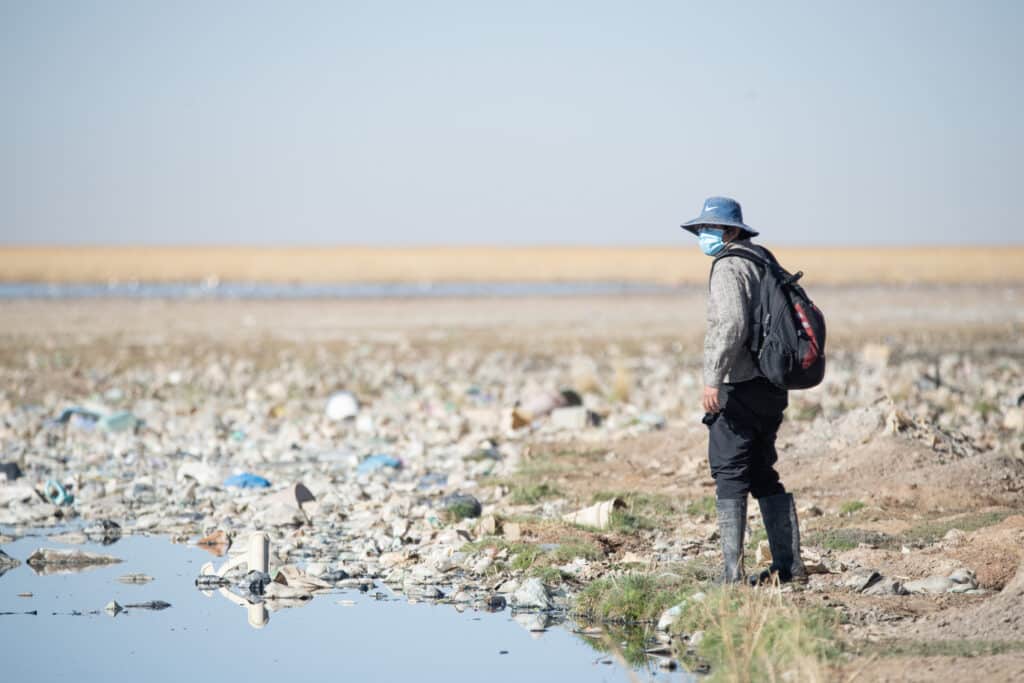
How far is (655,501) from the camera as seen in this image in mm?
8719

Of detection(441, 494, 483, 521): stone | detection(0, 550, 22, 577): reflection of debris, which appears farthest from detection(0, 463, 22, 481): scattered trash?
detection(441, 494, 483, 521): stone

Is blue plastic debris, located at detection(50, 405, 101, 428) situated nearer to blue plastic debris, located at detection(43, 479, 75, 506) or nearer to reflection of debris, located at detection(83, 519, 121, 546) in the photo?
blue plastic debris, located at detection(43, 479, 75, 506)

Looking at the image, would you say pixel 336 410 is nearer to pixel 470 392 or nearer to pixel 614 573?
pixel 470 392

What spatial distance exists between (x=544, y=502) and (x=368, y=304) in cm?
2827

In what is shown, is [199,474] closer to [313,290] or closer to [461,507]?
[461,507]

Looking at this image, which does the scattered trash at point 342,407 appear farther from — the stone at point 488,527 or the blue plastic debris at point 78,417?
the stone at point 488,527

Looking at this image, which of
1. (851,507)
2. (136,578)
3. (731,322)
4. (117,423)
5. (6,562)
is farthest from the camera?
(117,423)

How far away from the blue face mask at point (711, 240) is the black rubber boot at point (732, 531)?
1.15 meters

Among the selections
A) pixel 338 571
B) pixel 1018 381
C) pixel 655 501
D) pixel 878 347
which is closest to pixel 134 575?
pixel 338 571

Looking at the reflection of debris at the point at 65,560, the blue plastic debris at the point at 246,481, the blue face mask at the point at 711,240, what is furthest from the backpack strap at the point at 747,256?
the blue plastic debris at the point at 246,481

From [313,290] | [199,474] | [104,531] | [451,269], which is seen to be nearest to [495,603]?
[104,531]

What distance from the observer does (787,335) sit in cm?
576

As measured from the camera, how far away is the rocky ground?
21.4 feet

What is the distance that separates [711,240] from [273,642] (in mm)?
2702
